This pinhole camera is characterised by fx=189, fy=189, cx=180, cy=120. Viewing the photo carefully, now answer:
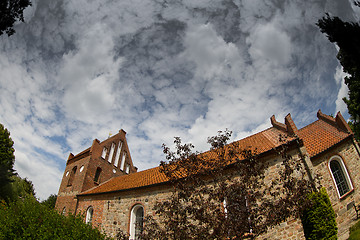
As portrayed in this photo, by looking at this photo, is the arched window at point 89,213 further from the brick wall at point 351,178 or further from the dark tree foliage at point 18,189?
the brick wall at point 351,178

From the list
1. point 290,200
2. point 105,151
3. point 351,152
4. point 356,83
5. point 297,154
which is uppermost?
point 356,83

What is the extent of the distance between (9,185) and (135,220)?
1458 cm

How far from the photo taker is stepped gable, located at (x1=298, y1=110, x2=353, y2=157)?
11850mm

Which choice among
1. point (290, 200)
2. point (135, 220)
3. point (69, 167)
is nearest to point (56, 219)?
point (135, 220)

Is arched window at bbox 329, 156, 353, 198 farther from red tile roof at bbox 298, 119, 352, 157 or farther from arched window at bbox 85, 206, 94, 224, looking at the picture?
arched window at bbox 85, 206, 94, 224

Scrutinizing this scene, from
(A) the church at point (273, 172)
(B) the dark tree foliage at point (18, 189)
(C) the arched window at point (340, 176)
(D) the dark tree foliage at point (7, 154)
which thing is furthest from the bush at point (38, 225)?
(C) the arched window at point (340, 176)

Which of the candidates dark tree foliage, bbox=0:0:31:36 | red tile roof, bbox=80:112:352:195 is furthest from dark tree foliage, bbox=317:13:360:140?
dark tree foliage, bbox=0:0:31:36

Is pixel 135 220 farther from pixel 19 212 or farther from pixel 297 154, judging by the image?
pixel 297 154

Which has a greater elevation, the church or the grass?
the church

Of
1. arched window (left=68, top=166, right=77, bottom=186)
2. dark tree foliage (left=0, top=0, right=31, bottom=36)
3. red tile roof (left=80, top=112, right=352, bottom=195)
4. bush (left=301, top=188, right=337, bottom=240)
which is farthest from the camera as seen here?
arched window (left=68, top=166, right=77, bottom=186)

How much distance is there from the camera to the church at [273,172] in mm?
10341

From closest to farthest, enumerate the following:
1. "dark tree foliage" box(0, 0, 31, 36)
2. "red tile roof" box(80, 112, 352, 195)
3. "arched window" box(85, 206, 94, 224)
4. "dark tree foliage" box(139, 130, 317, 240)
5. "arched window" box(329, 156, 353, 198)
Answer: "dark tree foliage" box(0, 0, 31, 36), "dark tree foliage" box(139, 130, 317, 240), "arched window" box(329, 156, 353, 198), "red tile roof" box(80, 112, 352, 195), "arched window" box(85, 206, 94, 224)

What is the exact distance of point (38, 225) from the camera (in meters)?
8.34

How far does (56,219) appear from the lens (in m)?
8.90
